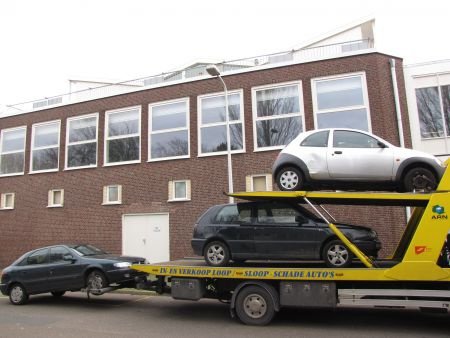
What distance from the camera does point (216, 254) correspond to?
878cm

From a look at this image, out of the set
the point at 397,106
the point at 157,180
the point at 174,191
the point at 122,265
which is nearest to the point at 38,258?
the point at 122,265

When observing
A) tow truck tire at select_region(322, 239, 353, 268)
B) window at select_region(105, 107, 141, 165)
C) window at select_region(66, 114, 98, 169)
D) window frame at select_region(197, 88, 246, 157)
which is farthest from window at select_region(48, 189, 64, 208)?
tow truck tire at select_region(322, 239, 353, 268)

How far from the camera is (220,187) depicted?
16.9 m

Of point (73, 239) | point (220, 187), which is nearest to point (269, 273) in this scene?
point (220, 187)

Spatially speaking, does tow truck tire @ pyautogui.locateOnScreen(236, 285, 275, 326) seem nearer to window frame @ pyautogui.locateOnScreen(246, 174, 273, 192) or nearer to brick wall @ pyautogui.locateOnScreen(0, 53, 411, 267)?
brick wall @ pyautogui.locateOnScreen(0, 53, 411, 267)

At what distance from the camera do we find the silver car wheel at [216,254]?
28.6 feet

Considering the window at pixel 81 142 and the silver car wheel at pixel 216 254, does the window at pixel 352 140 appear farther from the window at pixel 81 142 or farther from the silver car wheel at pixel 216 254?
the window at pixel 81 142

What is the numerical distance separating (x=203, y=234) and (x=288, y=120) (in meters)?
8.79

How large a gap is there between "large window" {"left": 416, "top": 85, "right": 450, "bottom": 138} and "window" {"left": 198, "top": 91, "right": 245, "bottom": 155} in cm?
672

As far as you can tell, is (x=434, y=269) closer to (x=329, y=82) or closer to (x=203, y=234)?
(x=203, y=234)

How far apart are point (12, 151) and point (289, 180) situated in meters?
18.4

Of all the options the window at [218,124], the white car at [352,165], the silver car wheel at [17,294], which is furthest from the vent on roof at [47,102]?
A: the white car at [352,165]

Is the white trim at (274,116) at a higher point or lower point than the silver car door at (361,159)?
higher

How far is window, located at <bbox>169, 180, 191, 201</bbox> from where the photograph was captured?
17.5 metres
